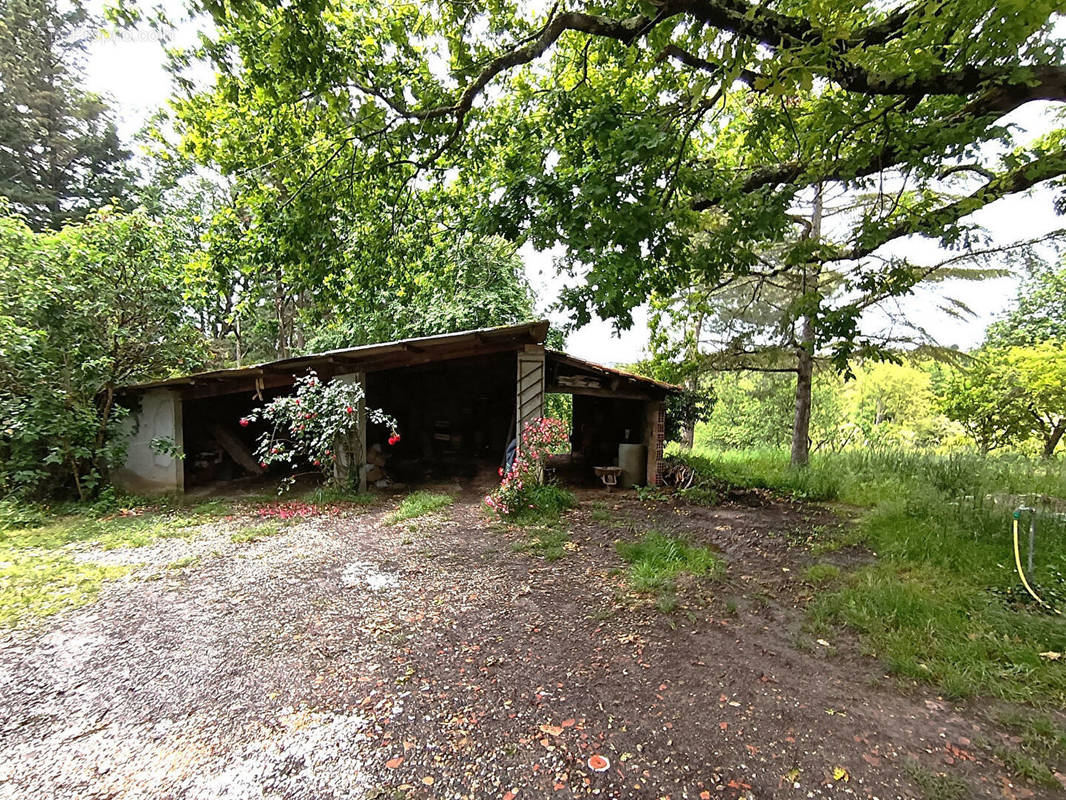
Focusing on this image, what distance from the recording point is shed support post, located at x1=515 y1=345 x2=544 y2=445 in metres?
7.26

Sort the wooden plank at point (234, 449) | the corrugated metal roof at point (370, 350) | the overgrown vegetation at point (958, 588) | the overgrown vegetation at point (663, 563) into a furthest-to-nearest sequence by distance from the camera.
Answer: the wooden plank at point (234, 449) → the corrugated metal roof at point (370, 350) → the overgrown vegetation at point (663, 563) → the overgrown vegetation at point (958, 588)

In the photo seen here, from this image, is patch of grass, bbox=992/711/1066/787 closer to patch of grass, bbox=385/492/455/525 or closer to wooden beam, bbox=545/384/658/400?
patch of grass, bbox=385/492/455/525

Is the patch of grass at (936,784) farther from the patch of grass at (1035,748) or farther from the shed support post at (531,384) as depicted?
the shed support post at (531,384)

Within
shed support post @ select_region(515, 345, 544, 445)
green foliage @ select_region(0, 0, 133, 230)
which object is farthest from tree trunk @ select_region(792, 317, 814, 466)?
green foliage @ select_region(0, 0, 133, 230)

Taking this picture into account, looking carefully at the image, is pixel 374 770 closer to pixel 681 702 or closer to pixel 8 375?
pixel 681 702

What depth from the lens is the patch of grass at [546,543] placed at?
15.7 ft

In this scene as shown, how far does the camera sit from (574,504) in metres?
6.89

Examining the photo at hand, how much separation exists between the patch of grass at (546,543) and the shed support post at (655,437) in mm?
3752

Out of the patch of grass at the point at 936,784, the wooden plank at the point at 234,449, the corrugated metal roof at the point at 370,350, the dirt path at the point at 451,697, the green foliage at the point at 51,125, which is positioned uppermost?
the green foliage at the point at 51,125

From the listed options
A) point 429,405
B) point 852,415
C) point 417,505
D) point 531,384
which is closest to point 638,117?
point 531,384

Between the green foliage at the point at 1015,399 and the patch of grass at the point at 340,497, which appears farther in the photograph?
the green foliage at the point at 1015,399

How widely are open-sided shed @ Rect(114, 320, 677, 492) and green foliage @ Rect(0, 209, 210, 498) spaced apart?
1.91 feet

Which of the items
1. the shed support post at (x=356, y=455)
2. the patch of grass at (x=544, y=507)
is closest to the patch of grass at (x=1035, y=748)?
the patch of grass at (x=544, y=507)

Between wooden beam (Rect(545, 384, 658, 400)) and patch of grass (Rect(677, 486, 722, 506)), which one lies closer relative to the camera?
patch of grass (Rect(677, 486, 722, 506))
